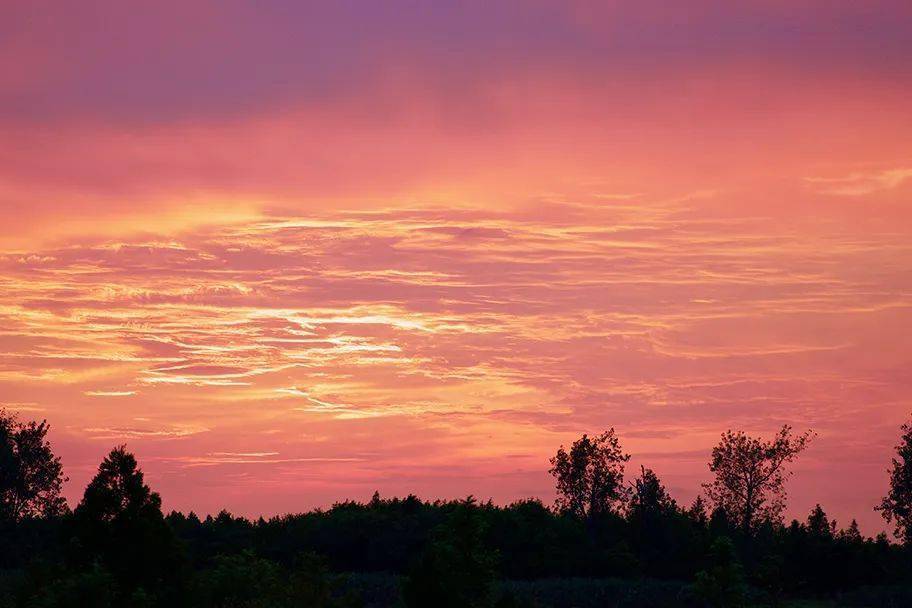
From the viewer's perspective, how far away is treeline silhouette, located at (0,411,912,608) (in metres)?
46.5

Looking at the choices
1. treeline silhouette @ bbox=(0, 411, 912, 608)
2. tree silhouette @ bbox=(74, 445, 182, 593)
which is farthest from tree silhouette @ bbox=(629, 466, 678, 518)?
tree silhouette @ bbox=(74, 445, 182, 593)

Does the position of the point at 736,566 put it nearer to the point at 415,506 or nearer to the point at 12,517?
the point at 415,506

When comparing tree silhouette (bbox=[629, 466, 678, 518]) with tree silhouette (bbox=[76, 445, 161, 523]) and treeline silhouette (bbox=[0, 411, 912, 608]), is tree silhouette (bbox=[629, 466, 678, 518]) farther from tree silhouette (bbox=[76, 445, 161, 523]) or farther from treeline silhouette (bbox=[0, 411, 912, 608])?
tree silhouette (bbox=[76, 445, 161, 523])

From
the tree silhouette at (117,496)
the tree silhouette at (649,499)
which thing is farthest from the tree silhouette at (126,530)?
the tree silhouette at (649,499)

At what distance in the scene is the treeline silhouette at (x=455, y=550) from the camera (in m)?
46.5

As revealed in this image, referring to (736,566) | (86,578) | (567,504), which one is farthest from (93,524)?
(567,504)

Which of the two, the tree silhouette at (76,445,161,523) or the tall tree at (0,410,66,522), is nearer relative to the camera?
the tree silhouette at (76,445,161,523)

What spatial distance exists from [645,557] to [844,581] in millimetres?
15972

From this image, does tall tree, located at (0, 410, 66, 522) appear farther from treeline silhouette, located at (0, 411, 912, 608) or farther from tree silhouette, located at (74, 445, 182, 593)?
tree silhouette, located at (74, 445, 182, 593)

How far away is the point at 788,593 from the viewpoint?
84.4m

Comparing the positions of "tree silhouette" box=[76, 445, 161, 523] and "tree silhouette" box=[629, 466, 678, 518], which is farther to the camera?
"tree silhouette" box=[629, 466, 678, 518]

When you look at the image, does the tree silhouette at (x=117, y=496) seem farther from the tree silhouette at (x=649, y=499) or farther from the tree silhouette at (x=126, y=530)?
the tree silhouette at (x=649, y=499)

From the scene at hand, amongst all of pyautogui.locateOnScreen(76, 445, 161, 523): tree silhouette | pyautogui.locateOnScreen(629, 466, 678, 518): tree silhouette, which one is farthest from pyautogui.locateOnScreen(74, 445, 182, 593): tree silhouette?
pyautogui.locateOnScreen(629, 466, 678, 518): tree silhouette

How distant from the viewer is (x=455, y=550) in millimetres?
43906
